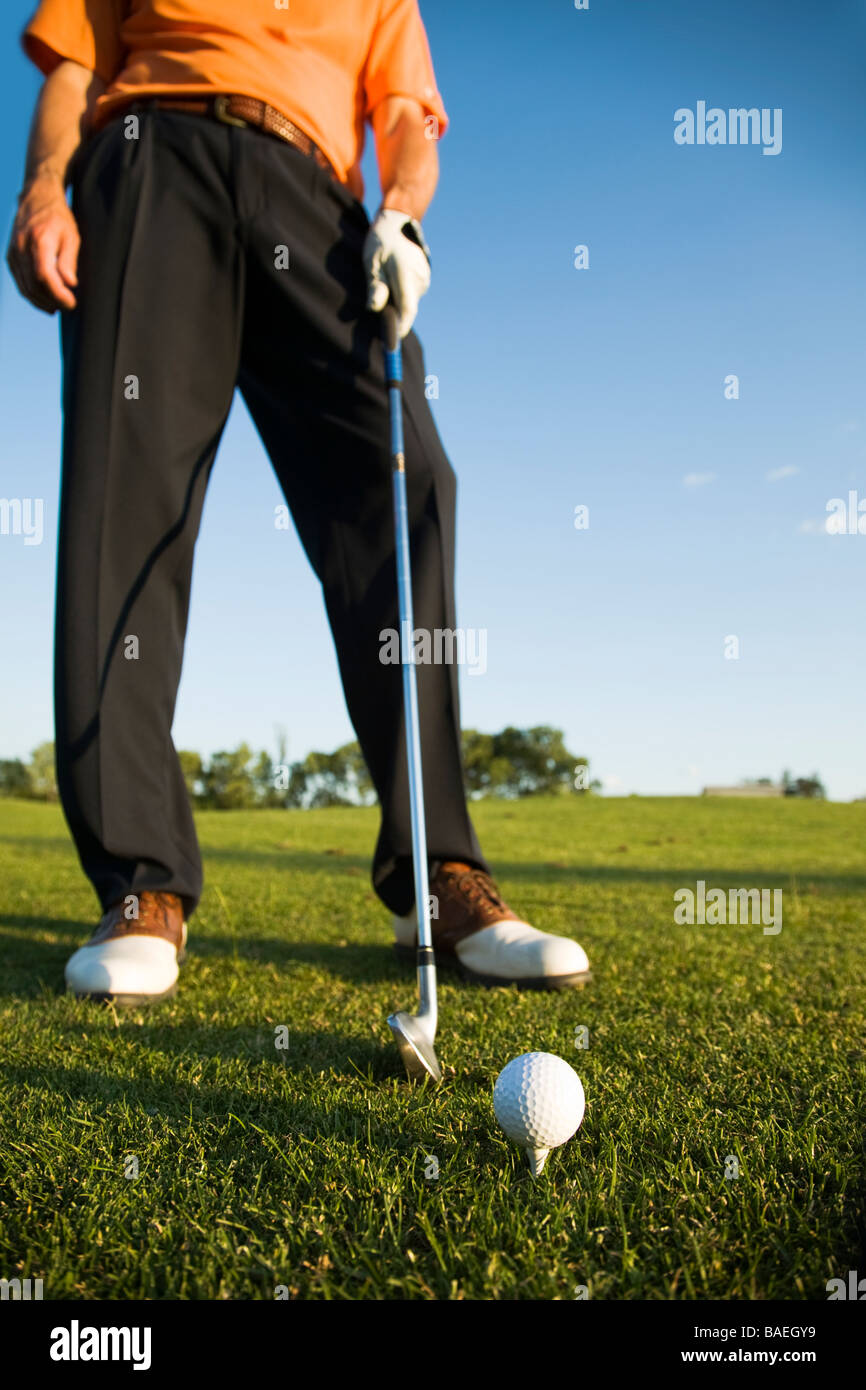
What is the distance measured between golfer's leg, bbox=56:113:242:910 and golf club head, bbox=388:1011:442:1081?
1268mm

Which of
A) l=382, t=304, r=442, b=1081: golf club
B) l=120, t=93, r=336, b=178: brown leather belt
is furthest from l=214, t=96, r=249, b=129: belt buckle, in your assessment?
l=382, t=304, r=442, b=1081: golf club

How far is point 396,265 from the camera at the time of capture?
280 centimetres

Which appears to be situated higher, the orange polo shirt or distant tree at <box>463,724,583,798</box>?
the orange polo shirt

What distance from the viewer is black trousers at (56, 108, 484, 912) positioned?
270 centimetres

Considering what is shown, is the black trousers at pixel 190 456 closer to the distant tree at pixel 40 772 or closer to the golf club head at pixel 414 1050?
the golf club head at pixel 414 1050

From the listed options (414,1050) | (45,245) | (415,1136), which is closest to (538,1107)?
(415,1136)

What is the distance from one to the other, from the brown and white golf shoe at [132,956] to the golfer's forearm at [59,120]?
7.17 feet

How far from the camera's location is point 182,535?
285 centimetres

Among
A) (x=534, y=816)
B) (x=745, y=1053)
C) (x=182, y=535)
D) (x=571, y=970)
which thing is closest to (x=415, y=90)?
(x=182, y=535)

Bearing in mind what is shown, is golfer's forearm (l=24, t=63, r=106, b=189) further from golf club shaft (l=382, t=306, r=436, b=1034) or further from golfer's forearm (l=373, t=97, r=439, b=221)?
golf club shaft (l=382, t=306, r=436, b=1034)

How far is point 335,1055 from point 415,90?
3.00 m

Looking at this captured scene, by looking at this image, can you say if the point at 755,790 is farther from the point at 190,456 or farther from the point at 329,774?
the point at 190,456

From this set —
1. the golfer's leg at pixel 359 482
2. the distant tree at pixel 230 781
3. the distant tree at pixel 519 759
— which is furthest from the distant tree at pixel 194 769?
the golfer's leg at pixel 359 482
